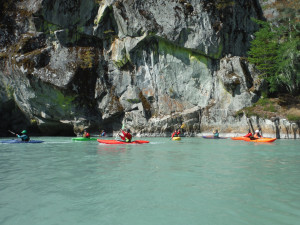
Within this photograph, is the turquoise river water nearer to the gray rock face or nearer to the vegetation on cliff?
the vegetation on cliff

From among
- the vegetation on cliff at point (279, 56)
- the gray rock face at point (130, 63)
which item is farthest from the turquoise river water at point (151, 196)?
the gray rock face at point (130, 63)

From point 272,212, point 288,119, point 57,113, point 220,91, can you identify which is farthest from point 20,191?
point 57,113

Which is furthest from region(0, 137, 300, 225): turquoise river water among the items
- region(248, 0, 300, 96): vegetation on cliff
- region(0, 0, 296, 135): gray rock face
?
region(0, 0, 296, 135): gray rock face

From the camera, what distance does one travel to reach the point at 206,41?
99.8 ft

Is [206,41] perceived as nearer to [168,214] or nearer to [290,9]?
[290,9]

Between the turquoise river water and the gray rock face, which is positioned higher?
the gray rock face

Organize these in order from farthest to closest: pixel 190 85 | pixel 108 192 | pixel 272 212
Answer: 1. pixel 190 85
2. pixel 108 192
3. pixel 272 212

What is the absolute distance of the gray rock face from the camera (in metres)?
30.7

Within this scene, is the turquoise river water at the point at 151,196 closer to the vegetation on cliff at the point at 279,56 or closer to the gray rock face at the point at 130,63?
the vegetation on cliff at the point at 279,56

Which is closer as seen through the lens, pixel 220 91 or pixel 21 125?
pixel 220 91

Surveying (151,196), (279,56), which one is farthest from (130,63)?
(151,196)

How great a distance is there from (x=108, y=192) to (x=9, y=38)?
3515cm

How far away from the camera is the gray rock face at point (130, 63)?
101ft

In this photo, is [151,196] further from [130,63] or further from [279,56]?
[130,63]
